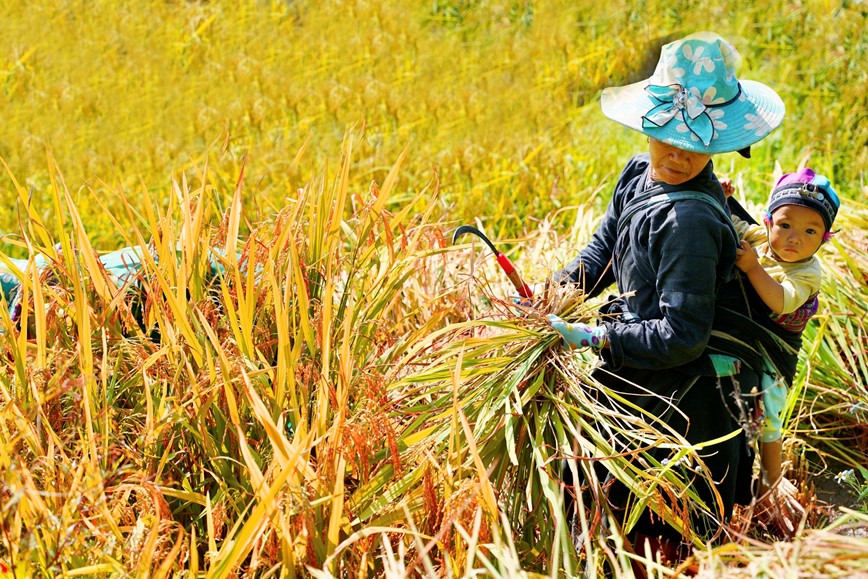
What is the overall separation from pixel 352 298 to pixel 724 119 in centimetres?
95

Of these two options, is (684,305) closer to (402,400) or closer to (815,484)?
(402,400)

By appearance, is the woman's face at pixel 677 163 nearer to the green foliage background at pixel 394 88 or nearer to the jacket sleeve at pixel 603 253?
the jacket sleeve at pixel 603 253

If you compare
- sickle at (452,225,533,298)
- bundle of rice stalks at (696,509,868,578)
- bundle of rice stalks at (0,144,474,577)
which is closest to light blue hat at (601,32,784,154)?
sickle at (452,225,533,298)

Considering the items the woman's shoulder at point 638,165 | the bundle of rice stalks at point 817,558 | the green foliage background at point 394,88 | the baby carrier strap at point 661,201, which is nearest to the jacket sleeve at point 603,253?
the woman's shoulder at point 638,165

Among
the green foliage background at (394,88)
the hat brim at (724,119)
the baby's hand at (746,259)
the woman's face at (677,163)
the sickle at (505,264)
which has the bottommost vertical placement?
the green foliage background at (394,88)

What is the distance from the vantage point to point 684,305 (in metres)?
1.95

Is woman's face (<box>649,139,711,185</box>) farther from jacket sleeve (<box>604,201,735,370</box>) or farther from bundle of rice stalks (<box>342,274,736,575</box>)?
bundle of rice stalks (<box>342,274,736,575</box>)

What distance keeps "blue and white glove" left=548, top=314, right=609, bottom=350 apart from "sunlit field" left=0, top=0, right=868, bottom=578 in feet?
0.21

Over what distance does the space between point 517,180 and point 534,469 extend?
264 cm

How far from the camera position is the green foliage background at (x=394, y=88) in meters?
4.55

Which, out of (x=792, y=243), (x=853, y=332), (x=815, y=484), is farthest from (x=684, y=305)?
(x=853, y=332)

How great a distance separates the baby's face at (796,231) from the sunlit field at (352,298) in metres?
0.50

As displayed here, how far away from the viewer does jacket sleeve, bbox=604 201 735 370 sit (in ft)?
6.41

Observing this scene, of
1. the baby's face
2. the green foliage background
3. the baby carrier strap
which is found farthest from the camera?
the green foliage background
